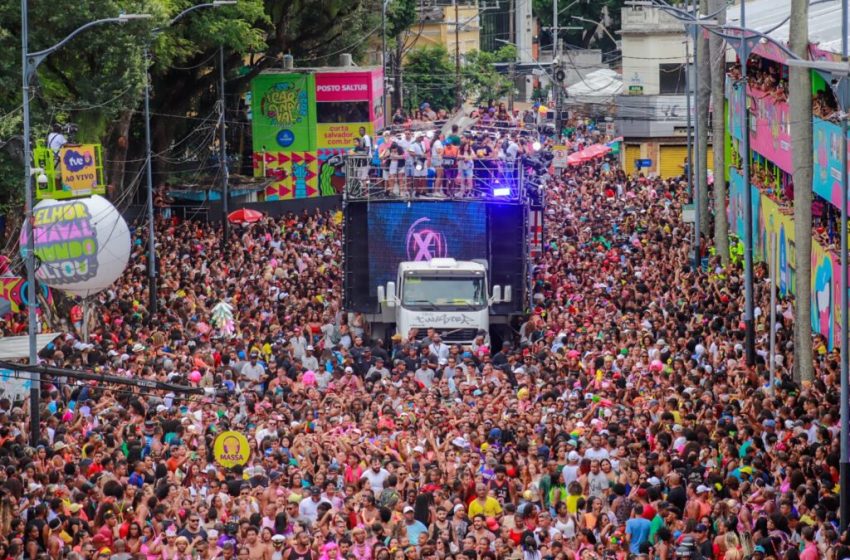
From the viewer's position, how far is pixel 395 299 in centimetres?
3344

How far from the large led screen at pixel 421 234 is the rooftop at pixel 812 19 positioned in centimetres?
673

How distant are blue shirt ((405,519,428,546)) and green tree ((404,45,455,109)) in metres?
80.0

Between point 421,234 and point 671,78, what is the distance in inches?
2072

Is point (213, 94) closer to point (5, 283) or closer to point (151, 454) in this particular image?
point (5, 283)

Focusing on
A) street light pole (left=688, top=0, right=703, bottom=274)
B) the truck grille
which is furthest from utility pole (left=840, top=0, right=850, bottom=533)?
street light pole (left=688, top=0, right=703, bottom=274)

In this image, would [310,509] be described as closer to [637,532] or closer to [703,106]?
[637,532]

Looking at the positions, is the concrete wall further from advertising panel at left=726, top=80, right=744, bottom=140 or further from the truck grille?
the truck grille

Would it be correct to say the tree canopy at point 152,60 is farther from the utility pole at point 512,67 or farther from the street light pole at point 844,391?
the utility pole at point 512,67

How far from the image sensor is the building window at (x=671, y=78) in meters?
84.9

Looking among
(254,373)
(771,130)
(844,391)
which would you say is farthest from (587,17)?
(844,391)

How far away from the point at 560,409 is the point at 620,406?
81 centimetres

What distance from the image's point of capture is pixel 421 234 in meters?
35.2

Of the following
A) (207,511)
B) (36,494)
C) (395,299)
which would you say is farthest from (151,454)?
(395,299)

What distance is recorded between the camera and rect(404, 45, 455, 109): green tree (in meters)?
98.6
